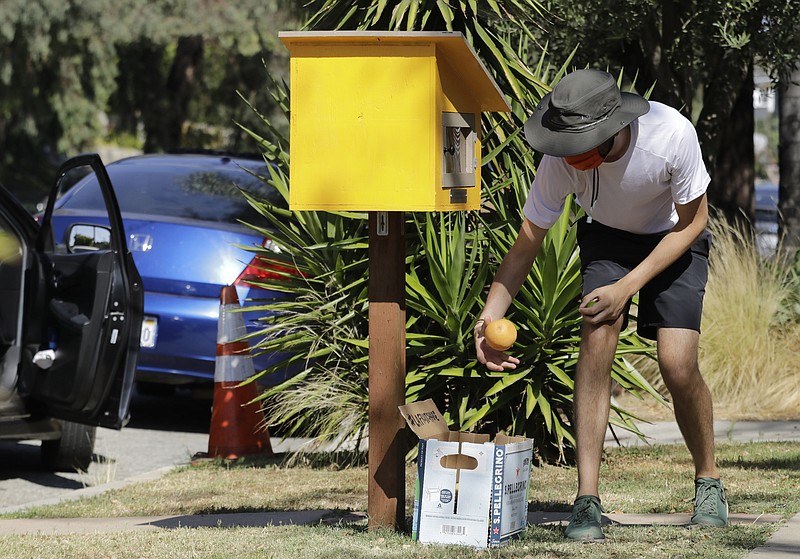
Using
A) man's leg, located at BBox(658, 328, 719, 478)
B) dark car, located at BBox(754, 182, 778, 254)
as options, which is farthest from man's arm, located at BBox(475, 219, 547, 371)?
dark car, located at BBox(754, 182, 778, 254)

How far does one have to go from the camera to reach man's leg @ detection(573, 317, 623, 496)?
408cm

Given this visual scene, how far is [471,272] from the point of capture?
19.5ft

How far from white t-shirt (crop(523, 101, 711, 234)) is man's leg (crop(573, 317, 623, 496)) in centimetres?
37

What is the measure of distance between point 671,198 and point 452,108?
81cm

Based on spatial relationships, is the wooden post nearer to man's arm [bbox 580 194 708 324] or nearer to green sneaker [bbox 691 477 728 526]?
man's arm [bbox 580 194 708 324]

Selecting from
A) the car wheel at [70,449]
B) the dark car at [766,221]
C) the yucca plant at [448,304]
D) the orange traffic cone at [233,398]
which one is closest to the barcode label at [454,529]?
the yucca plant at [448,304]

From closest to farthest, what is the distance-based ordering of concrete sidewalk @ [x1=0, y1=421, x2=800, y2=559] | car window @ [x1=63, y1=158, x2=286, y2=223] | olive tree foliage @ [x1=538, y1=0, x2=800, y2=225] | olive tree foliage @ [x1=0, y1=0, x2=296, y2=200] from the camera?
1. concrete sidewalk @ [x1=0, y1=421, x2=800, y2=559]
2. car window @ [x1=63, y1=158, x2=286, y2=223]
3. olive tree foliage @ [x1=538, y1=0, x2=800, y2=225]
4. olive tree foliage @ [x1=0, y1=0, x2=296, y2=200]

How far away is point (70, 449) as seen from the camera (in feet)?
21.4

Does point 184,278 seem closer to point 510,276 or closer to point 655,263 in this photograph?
point 510,276

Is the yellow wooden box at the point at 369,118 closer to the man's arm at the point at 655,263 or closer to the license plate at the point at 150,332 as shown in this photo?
the man's arm at the point at 655,263

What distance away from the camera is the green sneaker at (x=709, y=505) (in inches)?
163

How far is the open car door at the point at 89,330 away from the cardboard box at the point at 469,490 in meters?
2.53

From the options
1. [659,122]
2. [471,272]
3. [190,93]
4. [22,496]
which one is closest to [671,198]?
[659,122]

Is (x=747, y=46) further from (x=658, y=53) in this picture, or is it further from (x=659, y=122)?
(x=659, y=122)
